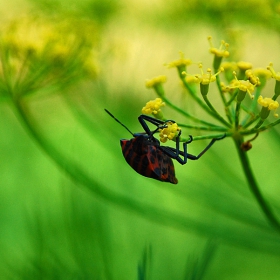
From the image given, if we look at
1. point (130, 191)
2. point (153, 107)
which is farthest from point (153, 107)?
point (130, 191)

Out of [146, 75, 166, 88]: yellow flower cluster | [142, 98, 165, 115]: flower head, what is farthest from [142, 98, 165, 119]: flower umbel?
[146, 75, 166, 88]: yellow flower cluster

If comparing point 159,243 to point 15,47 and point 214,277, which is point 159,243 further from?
point 15,47

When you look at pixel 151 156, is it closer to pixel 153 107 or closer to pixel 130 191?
pixel 153 107

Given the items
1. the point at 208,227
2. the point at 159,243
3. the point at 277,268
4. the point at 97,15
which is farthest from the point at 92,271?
the point at 97,15

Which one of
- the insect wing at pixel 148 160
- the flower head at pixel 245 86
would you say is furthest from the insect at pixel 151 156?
the flower head at pixel 245 86

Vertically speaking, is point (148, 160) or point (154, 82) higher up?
point (154, 82)

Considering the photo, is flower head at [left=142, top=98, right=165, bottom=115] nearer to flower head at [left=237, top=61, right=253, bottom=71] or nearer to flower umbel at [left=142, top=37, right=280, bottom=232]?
flower umbel at [left=142, top=37, right=280, bottom=232]

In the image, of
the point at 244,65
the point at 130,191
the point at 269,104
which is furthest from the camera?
the point at 130,191

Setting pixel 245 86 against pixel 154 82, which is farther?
pixel 154 82
